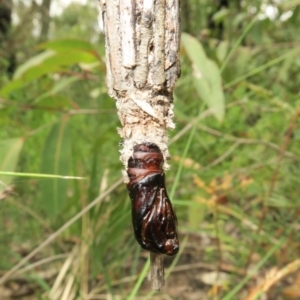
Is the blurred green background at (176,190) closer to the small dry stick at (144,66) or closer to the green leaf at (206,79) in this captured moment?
the green leaf at (206,79)

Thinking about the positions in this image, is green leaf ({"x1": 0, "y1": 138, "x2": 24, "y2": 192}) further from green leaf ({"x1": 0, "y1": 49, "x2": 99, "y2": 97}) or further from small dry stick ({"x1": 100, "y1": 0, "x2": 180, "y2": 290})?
small dry stick ({"x1": 100, "y1": 0, "x2": 180, "y2": 290})

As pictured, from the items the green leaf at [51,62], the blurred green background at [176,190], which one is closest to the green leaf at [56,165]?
the blurred green background at [176,190]

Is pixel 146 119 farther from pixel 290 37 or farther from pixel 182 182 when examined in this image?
pixel 290 37

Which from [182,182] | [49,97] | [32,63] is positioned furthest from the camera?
[182,182]

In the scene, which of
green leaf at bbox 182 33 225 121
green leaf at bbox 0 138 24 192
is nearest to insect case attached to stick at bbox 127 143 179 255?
green leaf at bbox 182 33 225 121

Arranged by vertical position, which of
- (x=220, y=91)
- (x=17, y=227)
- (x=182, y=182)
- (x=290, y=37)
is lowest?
(x=17, y=227)

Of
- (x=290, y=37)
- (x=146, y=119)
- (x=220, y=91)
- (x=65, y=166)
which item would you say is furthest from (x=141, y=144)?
(x=290, y=37)

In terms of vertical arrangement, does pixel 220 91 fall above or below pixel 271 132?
above
